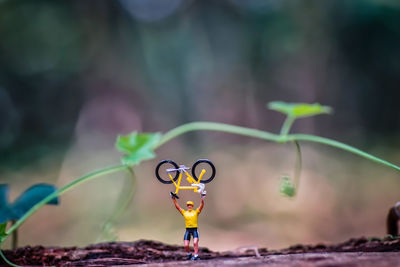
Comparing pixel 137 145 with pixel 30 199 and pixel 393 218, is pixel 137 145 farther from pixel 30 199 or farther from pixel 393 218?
pixel 393 218

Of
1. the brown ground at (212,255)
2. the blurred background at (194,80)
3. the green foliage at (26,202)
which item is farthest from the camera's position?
the blurred background at (194,80)

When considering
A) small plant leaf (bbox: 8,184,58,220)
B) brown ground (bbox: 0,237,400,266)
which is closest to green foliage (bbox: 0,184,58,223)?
small plant leaf (bbox: 8,184,58,220)

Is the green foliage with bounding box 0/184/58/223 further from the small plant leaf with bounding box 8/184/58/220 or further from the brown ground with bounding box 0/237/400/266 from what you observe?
the brown ground with bounding box 0/237/400/266

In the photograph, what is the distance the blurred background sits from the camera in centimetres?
537

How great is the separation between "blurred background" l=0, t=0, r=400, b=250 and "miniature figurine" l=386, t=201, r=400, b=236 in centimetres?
349

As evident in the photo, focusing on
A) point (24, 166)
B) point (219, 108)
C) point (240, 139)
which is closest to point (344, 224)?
point (240, 139)

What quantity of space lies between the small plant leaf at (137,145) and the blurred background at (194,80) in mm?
3330

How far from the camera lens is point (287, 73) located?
666cm

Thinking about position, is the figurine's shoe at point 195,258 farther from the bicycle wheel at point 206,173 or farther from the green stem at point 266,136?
the green stem at point 266,136

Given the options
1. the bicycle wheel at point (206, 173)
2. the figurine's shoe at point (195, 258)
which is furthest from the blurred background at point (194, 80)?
the figurine's shoe at point (195, 258)

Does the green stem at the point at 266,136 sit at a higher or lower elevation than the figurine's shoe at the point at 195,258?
higher

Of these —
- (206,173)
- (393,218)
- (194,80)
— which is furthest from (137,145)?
(194,80)

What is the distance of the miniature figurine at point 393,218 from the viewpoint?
1107mm

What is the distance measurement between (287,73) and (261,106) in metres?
0.72
